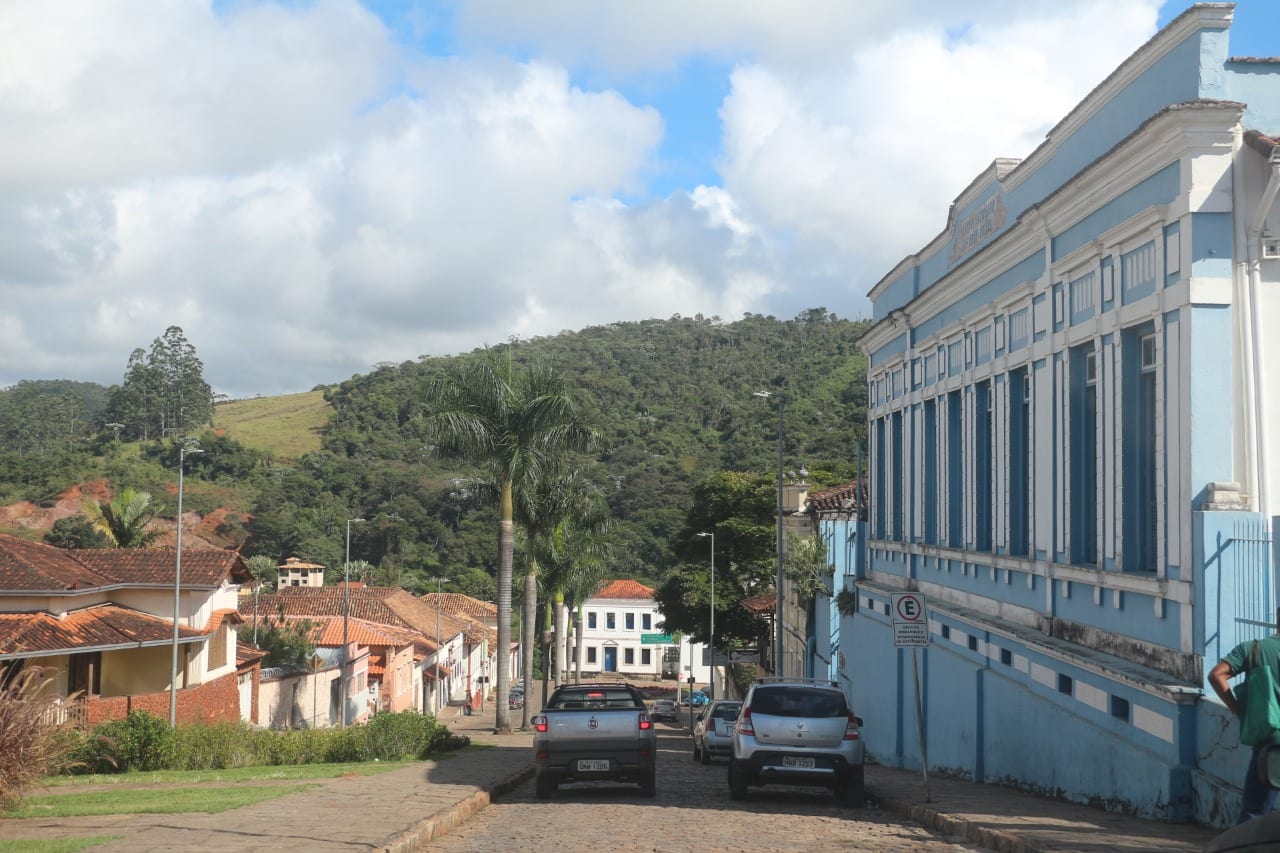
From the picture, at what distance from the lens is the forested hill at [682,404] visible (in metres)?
85.1

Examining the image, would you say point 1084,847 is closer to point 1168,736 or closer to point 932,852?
point 932,852

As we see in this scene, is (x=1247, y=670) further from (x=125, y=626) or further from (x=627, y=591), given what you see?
(x=627, y=591)

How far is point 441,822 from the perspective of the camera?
11.8 meters

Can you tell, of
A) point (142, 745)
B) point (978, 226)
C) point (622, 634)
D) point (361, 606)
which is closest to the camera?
point (142, 745)

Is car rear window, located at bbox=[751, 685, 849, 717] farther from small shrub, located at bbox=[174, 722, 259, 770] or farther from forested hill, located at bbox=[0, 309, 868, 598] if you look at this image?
forested hill, located at bbox=[0, 309, 868, 598]

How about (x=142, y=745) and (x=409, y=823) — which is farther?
(x=142, y=745)

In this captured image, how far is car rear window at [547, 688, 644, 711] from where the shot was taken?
658 inches

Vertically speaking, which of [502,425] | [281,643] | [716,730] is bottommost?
[281,643]

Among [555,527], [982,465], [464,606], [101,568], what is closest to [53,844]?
[982,465]

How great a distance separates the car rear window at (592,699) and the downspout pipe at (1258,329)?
8.42 metres

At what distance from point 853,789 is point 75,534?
6554 centimetres

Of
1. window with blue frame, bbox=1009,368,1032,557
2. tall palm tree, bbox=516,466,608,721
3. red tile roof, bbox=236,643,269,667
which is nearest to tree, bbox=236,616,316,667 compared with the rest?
red tile roof, bbox=236,643,269,667

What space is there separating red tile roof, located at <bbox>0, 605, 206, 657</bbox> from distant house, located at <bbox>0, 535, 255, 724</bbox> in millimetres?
35

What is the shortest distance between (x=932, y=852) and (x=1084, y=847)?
1.49m
